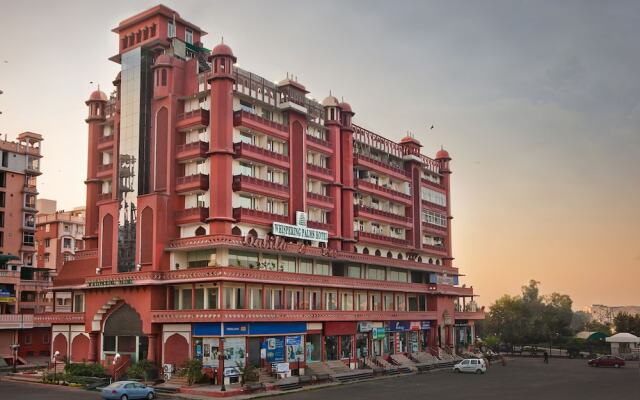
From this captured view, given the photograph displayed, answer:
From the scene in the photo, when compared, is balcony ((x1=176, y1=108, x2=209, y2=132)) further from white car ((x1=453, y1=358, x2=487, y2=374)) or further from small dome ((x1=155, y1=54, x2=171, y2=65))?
white car ((x1=453, y1=358, x2=487, y2=374))

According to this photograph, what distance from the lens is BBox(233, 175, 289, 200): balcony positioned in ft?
226

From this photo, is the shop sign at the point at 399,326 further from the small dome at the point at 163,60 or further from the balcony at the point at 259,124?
the small dome at the point at 163,60

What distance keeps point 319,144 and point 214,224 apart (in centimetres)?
2061

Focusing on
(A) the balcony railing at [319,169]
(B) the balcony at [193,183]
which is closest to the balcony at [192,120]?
(B) the balcony at [193,183]

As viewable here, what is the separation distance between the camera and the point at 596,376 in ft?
242

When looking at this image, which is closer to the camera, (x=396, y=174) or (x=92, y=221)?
(x=92, y=221)

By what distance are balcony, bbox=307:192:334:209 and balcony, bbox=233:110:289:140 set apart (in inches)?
302

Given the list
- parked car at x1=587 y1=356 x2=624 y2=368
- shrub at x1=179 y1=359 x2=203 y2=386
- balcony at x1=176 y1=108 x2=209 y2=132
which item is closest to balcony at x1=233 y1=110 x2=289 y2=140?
balcony at x1=176 y1=108 x2=209 y2=132

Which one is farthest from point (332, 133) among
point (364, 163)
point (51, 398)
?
point (51, 398)

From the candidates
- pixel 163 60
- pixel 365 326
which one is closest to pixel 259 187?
pixel 163 60

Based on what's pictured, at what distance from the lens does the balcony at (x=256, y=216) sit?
2692 inches

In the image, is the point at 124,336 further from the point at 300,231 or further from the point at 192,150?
the point at 300,231

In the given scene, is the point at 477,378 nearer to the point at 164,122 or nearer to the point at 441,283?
the point at 441,283

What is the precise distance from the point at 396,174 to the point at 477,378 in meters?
36.6
